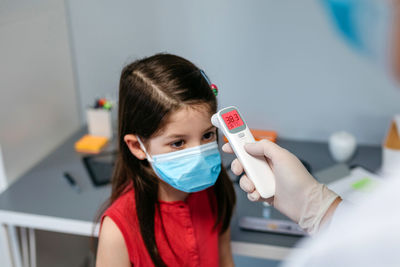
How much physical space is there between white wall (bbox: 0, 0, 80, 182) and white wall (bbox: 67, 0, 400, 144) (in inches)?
4.7

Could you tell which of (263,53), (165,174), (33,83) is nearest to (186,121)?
(165,174)

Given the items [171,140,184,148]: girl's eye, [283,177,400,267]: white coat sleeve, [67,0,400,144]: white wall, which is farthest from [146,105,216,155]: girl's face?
[67,0,400,144]: white wall

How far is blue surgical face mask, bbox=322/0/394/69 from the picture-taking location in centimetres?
31

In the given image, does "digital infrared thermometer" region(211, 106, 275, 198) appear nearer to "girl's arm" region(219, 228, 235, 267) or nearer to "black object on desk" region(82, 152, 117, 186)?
"girl's arm" region(219, 228, 235, 267)

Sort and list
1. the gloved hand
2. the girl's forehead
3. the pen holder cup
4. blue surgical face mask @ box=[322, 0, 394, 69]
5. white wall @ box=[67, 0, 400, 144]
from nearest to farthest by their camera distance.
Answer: blue surgical face mask @ box=[322, 0, 394, 69], the gloved hand, the girl's forehead, white wall @ box=[67, 0, 400, 144], the pen holder cup

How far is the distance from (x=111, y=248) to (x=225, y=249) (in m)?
0.33

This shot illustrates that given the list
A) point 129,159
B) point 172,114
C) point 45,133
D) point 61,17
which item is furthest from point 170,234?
point 61,17

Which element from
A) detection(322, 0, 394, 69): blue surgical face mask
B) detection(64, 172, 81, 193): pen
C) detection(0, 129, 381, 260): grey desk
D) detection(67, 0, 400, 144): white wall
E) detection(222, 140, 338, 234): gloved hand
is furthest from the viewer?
detection(67, 0, 400, 144): white wall

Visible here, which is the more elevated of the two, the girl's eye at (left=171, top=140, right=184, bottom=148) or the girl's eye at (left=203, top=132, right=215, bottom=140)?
the girl's eye at (left=203, top=132, right=215, bottom=140)

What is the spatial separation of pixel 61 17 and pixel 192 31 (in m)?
0.48

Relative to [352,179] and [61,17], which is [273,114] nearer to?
[352,179]

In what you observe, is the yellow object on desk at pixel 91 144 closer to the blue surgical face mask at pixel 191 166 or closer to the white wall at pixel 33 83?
the white wall at pixel 33 83

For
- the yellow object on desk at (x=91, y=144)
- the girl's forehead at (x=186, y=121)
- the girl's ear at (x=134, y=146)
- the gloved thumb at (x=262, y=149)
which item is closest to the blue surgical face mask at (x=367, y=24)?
the gloved thumb at (x=262, y=149)

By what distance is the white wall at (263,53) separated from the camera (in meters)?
1.43
